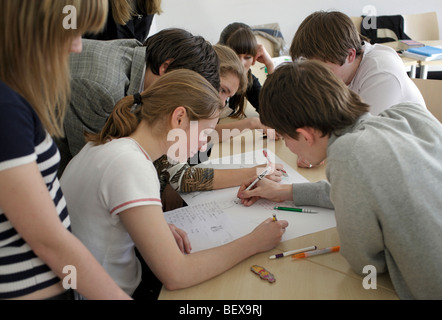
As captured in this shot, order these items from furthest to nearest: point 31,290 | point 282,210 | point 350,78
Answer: point 350,78
point 282,210
point 31,290

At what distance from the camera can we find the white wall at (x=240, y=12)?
4.89 meters

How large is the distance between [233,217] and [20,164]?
700 mm

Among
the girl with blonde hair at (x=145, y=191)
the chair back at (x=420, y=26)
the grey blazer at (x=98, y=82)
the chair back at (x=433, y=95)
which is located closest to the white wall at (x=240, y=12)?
the chair back at (x=420, y=26)

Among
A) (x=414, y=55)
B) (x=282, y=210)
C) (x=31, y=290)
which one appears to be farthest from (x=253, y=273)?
(x=414, y=55)

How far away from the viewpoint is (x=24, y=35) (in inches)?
26.1

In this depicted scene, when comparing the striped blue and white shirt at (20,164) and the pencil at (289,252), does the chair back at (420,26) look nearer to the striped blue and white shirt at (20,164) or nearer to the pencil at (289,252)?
the pencil at (289,252)

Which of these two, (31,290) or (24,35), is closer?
(24,35)

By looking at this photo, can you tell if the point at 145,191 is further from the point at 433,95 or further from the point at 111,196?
the point at 433,95

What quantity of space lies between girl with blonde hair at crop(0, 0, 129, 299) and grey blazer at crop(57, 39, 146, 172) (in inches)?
24.1

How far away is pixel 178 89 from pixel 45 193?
56 centimetres

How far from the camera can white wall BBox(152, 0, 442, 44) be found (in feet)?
16.0

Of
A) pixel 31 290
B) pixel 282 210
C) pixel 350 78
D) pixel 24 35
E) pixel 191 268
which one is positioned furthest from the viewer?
pixel 350 78

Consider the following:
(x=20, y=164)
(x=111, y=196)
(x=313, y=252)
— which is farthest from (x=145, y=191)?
(x=313, y=252)
